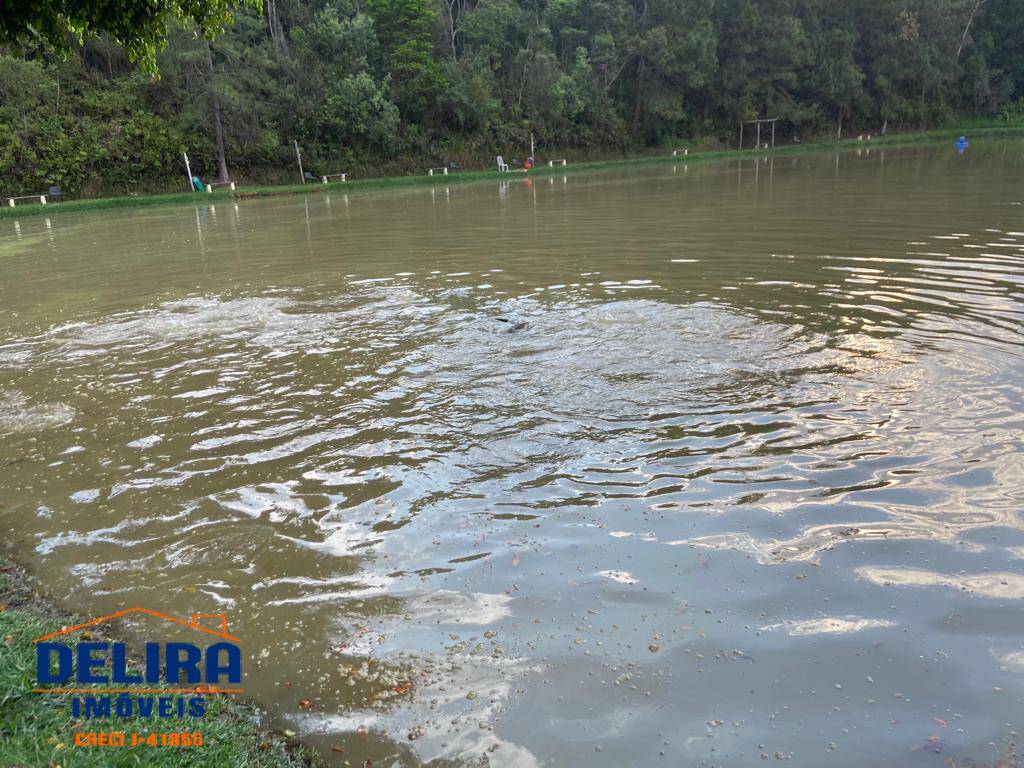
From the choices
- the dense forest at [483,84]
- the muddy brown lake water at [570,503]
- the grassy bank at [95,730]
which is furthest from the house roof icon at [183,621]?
the dense forest at [483,84]

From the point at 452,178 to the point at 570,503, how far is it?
3829 cm

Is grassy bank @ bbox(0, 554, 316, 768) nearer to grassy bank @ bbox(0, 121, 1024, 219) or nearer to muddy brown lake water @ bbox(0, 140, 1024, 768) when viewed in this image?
muddy brown lake water @ bbox(0, 140, 1024, 768)

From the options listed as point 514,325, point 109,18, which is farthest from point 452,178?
point 109,18

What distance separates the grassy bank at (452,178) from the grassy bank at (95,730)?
33.9 m

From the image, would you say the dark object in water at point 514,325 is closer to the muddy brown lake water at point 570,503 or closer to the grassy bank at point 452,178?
the muddy brown lake water at point 570,503

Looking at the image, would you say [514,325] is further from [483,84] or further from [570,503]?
[483,84]

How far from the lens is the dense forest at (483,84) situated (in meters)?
38.1

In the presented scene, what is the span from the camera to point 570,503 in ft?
14.6

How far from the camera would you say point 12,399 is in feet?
21.8

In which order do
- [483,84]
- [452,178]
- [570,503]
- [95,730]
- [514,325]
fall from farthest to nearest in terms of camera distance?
[483,84], [452,178], [514,325], [570,503], [95,730]

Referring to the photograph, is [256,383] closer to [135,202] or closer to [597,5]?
[135,202]

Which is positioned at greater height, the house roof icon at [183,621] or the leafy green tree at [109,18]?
the leafy green tree at [109,18]

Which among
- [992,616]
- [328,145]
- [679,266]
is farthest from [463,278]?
[328,145]

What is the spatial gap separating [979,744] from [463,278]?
965 cm
